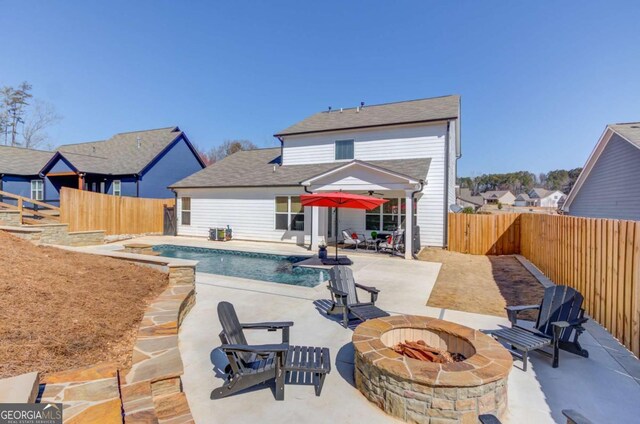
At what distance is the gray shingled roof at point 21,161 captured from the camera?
22.5 m

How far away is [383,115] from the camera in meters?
18.4

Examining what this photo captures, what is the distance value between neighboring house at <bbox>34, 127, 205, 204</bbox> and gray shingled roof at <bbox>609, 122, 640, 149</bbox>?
26.2m

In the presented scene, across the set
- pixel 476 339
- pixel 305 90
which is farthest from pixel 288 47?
pixel 476 339

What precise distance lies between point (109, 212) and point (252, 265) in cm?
1104

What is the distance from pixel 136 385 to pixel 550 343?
17.6 ft

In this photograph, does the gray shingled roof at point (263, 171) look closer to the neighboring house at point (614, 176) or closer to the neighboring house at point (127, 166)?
the neighboring house at point (127, 166)

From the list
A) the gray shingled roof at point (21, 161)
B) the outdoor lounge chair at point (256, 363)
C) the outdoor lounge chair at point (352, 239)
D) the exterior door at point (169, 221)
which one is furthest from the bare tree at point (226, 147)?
the outdoor lounge chair at point (256, 363)

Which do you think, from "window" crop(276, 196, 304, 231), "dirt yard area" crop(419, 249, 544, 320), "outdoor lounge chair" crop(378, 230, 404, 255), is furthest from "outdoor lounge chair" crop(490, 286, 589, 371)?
"window" crop(276, 196, 304, 231)

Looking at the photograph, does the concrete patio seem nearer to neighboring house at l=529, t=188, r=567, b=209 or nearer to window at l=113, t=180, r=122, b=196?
window at l=113, t=180, r=122, b=196

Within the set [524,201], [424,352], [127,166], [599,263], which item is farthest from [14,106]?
[524,201]

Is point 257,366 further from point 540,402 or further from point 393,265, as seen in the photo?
point 393,265

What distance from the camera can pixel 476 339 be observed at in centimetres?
400

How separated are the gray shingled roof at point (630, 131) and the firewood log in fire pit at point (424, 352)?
12383 millimetres

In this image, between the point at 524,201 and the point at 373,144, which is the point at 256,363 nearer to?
the point at 373,144
